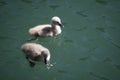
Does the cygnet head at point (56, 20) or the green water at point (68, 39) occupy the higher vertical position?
the cygnet head at point (56, 20)

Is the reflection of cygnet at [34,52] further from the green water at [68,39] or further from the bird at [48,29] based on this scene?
the bird at [48,29]

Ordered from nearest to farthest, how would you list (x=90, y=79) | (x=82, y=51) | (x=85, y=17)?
(x=90, y=79) < (x=82, y=51) < (x=85, y=17)

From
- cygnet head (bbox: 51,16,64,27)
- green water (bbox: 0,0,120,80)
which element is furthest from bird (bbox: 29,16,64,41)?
green water (bbox: 0,0,120,80)

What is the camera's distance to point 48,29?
8.27 meters

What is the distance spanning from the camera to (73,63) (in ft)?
24.3

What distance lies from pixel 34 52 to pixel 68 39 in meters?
1.06

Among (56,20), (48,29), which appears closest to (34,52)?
(48,29)

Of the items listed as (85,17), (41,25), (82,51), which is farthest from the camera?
(85,17)

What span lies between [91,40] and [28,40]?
1364 mm

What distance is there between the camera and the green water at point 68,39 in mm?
7176

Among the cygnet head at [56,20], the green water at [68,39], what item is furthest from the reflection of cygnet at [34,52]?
the cygnet head at [56,20]

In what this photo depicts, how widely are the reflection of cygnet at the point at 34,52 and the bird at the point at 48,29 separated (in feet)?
1.94

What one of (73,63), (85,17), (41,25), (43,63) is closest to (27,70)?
(43,63)

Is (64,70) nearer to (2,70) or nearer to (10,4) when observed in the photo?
(2,70)
